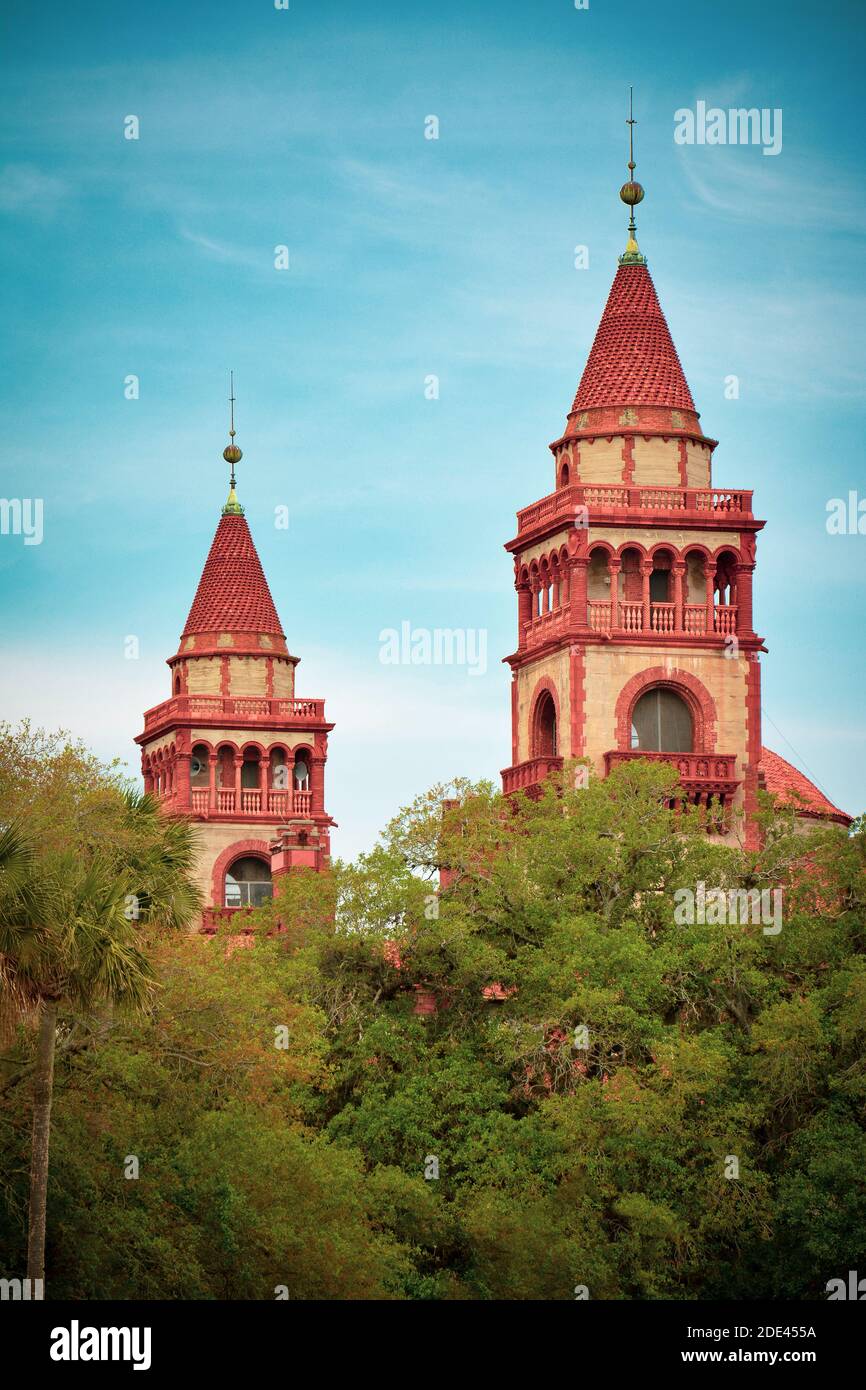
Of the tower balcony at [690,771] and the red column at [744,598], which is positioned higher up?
the red column at [744,598]

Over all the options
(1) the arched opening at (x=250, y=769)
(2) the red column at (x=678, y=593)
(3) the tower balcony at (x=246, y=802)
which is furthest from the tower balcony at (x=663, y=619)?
(1) the arched opening at (x=250, y=769)

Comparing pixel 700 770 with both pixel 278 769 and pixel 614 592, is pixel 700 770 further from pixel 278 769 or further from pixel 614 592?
pixel 278 769

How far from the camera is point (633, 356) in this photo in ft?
308

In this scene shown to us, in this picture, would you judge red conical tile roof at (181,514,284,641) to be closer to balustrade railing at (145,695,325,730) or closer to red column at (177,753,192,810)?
balustrade railing at (145,695,325,730)

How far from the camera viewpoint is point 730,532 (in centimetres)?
9225

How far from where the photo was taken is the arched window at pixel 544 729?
92.7m

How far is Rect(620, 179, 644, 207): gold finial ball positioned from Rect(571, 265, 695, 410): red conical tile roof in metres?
2.01

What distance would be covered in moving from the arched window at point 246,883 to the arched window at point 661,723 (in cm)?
3368

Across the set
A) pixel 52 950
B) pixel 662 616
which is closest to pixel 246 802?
pixel 662 616

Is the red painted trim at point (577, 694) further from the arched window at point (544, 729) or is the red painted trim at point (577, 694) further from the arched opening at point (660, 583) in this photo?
the arched opening at point (660, 583)

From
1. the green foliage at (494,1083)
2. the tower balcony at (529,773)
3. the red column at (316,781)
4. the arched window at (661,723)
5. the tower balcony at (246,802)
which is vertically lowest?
the green foliage at (494,1083)
